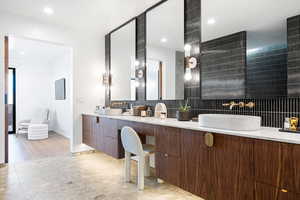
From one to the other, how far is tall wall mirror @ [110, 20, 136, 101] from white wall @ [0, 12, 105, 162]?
1.27ft

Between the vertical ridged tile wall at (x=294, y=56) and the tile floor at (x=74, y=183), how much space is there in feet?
4.88

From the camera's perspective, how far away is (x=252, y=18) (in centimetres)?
202

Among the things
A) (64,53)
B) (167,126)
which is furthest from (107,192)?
(64,53)

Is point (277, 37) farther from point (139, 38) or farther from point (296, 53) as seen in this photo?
point (139, 38)

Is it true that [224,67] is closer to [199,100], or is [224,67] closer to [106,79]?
[199,100]

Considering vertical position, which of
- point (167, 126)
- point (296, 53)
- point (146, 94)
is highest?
point (296, 53)

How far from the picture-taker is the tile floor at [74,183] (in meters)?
2.25

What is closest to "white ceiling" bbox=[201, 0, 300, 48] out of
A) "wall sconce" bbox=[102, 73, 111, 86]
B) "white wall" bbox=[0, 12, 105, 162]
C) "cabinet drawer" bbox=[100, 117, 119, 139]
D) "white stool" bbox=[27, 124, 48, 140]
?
"cabinet drawer" bbox=[100, 117, 119, 139]

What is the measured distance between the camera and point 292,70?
173cm

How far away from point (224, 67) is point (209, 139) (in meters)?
0.98

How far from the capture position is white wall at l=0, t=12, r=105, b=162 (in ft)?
11.9

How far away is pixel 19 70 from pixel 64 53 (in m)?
2.05

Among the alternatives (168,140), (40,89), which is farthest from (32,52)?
(168,140)

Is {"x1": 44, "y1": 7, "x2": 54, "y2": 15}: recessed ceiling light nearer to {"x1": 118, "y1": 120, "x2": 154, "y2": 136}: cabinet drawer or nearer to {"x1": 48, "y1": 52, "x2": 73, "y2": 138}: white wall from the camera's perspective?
{"x1": 48, "y1": 52, "x2": 73, "y2": 138}: white wall
